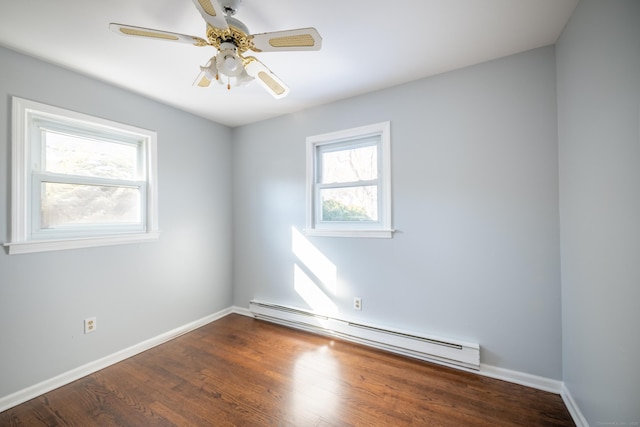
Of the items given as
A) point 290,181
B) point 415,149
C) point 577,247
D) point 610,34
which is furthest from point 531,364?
point 290,181

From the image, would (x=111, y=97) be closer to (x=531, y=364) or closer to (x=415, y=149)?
(x=415, y=149)

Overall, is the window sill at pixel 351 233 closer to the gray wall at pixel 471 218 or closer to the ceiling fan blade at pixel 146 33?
the gray wall at pixel 471 218

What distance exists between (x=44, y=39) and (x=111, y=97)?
2.05ft

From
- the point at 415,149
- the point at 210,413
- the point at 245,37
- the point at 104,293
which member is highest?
the point at 245,37

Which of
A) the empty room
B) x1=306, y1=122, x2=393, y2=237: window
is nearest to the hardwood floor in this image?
the empty room

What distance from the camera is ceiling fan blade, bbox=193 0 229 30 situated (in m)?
1.04

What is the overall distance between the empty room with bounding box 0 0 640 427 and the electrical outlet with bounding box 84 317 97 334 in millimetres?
12

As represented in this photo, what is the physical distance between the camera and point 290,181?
9.96ft

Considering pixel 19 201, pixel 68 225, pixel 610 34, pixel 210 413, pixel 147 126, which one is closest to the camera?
pixel 610 34

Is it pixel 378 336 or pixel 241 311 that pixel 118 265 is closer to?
pixel 241 311

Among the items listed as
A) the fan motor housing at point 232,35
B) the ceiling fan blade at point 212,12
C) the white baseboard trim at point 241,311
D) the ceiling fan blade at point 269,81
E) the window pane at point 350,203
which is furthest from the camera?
the white baseboard trim at point 241,311

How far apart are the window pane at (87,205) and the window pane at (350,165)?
78.7 inches

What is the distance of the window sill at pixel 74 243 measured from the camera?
1793 millimetres

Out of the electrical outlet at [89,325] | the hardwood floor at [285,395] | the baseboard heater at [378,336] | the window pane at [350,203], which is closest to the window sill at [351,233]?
the window pane at [350,203]
